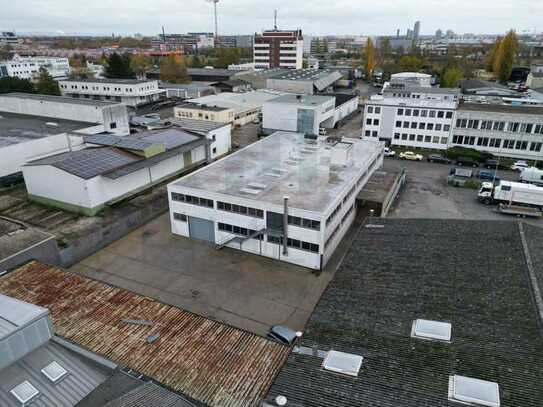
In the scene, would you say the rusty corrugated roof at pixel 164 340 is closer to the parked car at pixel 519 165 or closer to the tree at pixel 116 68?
the parked car at pixel 519 165

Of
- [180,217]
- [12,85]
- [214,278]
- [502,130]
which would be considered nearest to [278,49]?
[12,85]

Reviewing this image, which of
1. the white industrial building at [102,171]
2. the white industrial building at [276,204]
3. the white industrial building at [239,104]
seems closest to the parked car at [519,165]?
the white industrial building at [276,204]

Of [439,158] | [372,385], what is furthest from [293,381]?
[439,158]

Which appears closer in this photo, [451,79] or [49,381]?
[49,381]

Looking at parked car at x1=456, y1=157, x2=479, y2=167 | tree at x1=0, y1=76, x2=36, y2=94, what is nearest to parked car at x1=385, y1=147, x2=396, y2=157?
parked car at x1=456, y1=157, x2=479, y2=167

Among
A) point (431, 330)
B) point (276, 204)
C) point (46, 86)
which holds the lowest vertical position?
point (431, 330)

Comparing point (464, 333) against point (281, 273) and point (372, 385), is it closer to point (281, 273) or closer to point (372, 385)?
point (372, 385)

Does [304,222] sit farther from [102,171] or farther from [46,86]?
[46,86]
